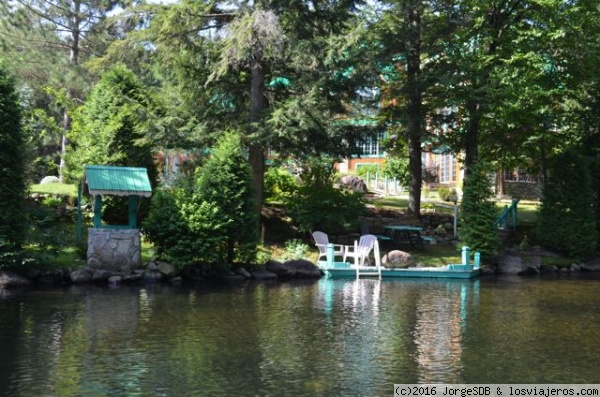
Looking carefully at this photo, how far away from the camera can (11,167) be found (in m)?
15.4

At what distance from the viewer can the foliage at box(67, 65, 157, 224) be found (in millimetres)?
19375

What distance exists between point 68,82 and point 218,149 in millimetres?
12614

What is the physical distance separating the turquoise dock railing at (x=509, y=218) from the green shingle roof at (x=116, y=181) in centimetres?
1332

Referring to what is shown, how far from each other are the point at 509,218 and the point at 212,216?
514 inches

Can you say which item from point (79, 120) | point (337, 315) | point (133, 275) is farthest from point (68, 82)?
point (337, 315)

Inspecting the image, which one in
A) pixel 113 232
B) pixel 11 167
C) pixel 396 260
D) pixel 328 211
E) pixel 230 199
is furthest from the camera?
pixel 328 211

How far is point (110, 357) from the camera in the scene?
8133mm

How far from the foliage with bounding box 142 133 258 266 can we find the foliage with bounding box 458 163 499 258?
684cm

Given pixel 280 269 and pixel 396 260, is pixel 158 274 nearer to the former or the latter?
pixel 280 269

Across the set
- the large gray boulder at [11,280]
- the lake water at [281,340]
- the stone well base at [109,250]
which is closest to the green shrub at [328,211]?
the lake water at [281,340]

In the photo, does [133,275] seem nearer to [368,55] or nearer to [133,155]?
[133,155]

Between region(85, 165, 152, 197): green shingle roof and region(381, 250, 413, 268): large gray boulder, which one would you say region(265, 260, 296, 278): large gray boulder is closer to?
region(381, 250, 413, 268): large gray boulder

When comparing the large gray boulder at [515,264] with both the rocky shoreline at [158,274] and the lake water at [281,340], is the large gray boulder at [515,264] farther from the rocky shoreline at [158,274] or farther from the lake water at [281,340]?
the rocky shoreline at [158,274]

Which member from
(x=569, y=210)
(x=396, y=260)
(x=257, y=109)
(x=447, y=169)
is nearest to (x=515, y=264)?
(x=569, y=210)
